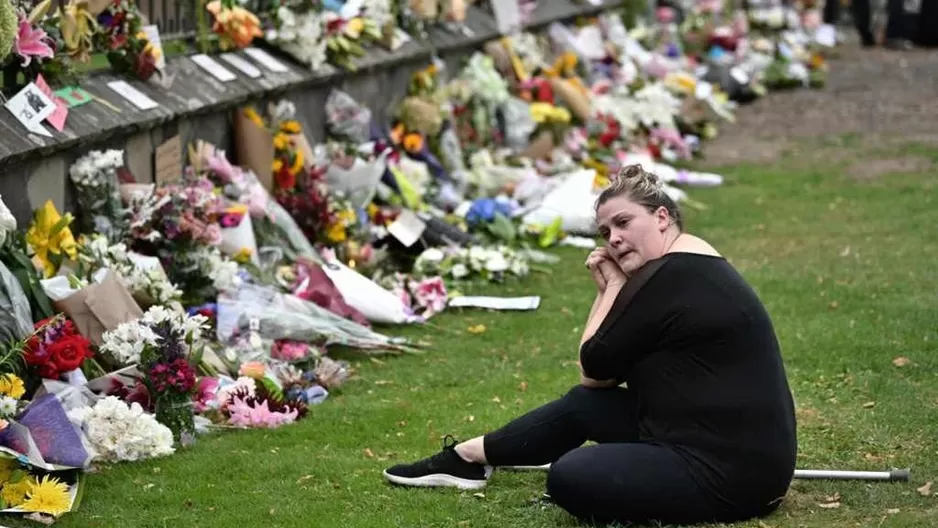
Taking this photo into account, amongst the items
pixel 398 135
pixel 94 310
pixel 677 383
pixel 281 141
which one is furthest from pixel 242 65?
pixel 677 383

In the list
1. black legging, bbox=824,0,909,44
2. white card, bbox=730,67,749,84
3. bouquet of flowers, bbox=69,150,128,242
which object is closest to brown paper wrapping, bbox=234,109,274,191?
bouquet of flowers, bbox=69,150,128,242

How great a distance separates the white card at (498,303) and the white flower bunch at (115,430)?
119 inches

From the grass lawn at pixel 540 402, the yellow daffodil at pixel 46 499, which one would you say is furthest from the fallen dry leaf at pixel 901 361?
the yellow daffodil at pixel 46 499

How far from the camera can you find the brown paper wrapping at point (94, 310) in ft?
20.3

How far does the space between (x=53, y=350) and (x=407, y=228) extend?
3.91 meters

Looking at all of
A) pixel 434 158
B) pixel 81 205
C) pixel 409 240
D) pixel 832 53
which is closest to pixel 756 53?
pixel 832 53

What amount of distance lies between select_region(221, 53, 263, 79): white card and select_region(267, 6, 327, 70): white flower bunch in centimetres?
50

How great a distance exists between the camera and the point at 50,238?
6.48 metres

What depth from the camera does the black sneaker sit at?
5.30 metres

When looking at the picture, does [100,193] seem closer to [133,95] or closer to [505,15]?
[133,95]

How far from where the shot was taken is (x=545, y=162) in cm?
1259

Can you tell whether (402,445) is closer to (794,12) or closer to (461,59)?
(461,59)

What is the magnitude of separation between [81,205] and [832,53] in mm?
16829

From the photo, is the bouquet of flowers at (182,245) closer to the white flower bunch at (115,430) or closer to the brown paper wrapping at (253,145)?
the brown paper wrapping at (253,145)
